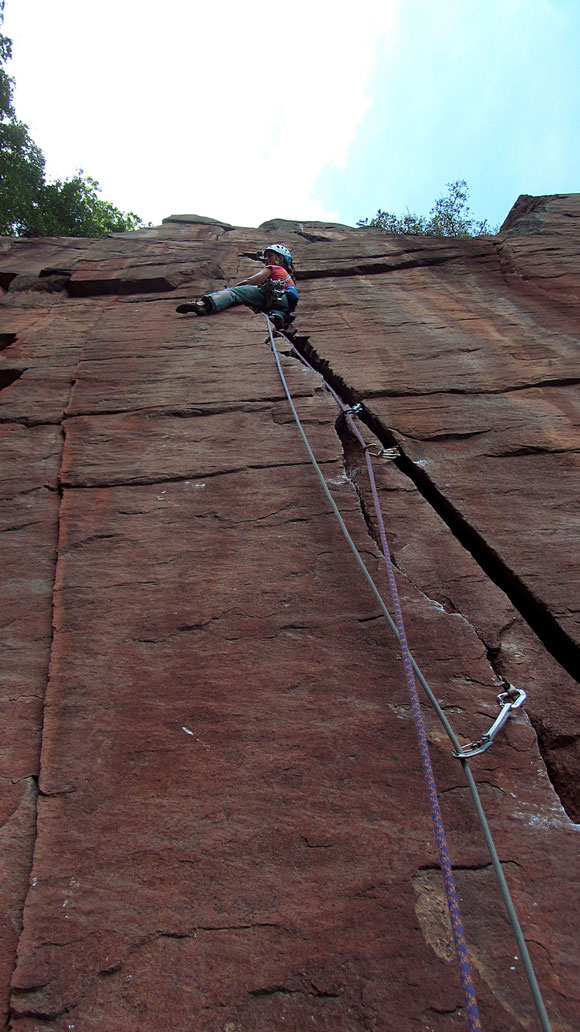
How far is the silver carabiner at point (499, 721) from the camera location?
1.79 meters

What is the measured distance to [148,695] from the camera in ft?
6.96

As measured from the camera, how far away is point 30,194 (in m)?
14.9

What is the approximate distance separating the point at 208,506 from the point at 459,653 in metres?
1.53

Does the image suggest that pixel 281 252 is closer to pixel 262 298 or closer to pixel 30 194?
pixel 262 298

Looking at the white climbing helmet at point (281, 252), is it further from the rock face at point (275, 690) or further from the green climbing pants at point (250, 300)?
the rock face at point (275, 690)

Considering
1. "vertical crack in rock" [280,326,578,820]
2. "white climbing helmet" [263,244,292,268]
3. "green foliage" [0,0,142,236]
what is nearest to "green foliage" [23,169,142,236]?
"green foliage" [0,0,142,236]

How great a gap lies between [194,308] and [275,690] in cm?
453

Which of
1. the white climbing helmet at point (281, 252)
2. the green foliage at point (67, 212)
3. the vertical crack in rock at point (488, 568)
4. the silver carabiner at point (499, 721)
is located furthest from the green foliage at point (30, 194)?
the silver carabiner at point (499, 721)

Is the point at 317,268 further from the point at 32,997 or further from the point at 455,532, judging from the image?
the point at 32,997

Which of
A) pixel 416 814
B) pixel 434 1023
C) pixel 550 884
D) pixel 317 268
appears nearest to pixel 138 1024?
pixel 434 1023

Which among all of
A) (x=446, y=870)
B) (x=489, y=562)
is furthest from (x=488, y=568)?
(x=446, y=870)

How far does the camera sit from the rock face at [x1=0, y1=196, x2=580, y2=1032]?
56.0 inches

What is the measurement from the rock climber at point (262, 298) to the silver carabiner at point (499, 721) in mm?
4481

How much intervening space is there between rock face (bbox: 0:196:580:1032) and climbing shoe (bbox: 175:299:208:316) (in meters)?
1.24
